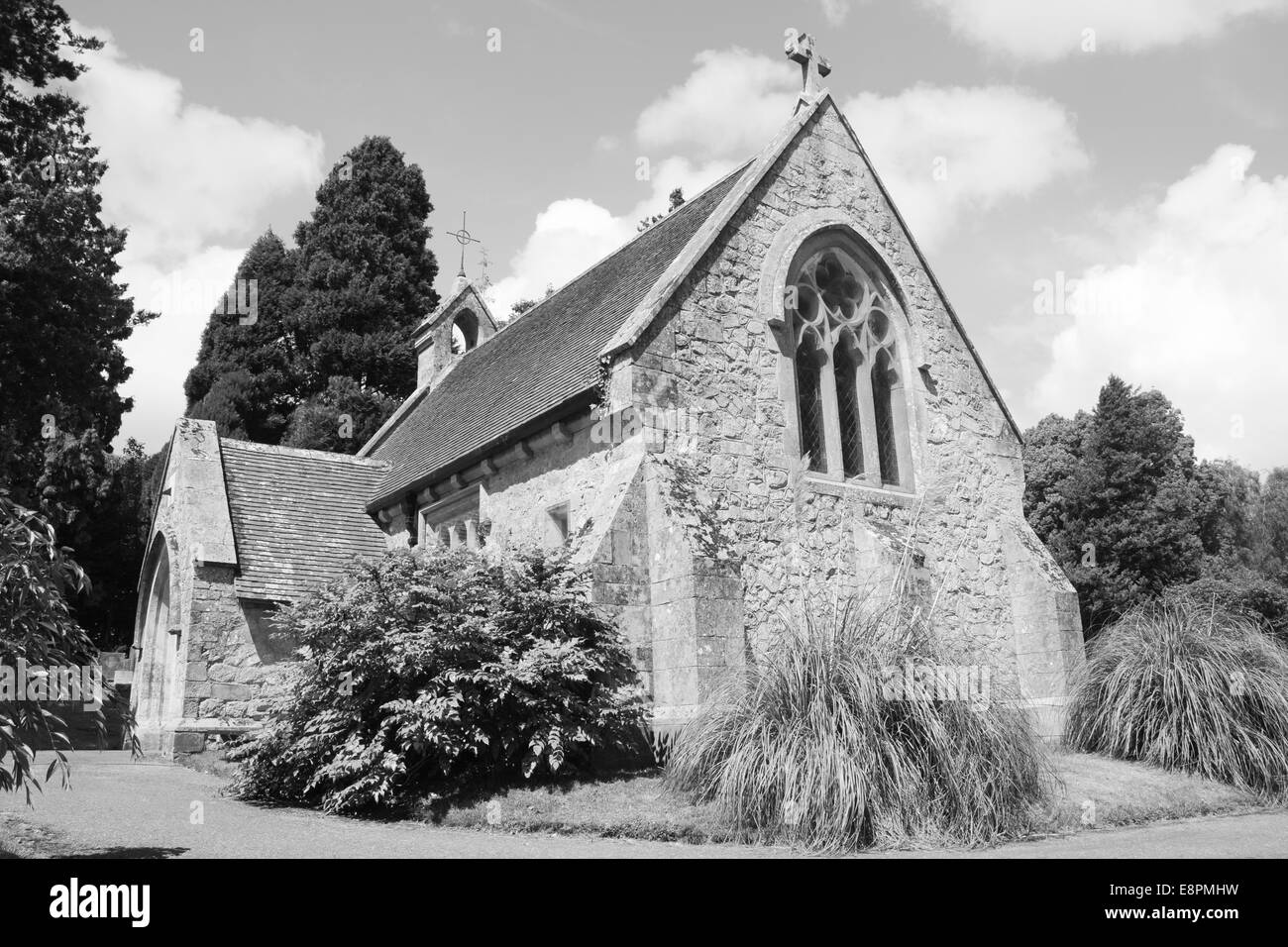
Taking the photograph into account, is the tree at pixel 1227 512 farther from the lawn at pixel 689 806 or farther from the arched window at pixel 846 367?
the lawn at pixel 689 806

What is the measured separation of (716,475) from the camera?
12.8 m

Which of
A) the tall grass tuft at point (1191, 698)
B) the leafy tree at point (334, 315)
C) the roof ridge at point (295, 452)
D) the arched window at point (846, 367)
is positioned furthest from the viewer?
the leafy tree at point (334, 315)

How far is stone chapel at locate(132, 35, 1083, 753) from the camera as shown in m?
12.0

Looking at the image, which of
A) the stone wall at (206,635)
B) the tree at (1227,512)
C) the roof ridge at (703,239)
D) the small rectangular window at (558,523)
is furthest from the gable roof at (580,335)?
the tree at (1227,512)

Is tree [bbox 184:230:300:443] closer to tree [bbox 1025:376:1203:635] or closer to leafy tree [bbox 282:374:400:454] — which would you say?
leafy tree [bbox 282:374:400:454]

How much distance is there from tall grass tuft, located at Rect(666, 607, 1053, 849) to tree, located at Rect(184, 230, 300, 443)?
31.3 m

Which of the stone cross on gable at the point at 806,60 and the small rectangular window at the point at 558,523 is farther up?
the stone cross on gable at the point at 806,60

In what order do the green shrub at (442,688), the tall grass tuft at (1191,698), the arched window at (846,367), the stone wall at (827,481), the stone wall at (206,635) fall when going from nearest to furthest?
1. the green shrub at (442,688)
2. the tall grass tuft at (1191,698)
3. the stone wall at (827,481)
4. the arched window at (846,367)
5. the stone wall at (206,635)

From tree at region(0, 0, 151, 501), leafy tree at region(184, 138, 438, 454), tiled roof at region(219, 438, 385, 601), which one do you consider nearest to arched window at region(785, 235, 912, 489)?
tiled roof at region(219, 438, 385, 601)

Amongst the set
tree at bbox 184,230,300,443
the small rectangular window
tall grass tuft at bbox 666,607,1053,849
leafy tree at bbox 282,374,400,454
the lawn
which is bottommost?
the lawn

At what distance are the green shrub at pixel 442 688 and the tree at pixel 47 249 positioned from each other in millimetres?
13744

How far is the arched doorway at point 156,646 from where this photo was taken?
17766mm
